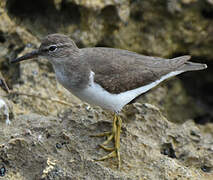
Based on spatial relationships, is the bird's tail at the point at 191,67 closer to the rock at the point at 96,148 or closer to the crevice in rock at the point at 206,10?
the rock at the point at 96,148

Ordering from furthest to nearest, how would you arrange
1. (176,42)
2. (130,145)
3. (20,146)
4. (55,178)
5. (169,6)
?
(176,42) < (169,6) < (130,145) < (20,146) < (55,178)

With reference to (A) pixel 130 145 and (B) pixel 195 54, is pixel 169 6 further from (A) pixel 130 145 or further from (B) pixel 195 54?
(A) pixel 130 145

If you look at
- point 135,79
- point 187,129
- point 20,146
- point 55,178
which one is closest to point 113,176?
point 55,178

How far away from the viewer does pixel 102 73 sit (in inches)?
200

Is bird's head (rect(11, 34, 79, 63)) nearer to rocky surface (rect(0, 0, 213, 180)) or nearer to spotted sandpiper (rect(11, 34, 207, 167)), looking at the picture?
spotted sandpiper (rect(11, 34, 207, 167))

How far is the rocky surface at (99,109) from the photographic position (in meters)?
4.48

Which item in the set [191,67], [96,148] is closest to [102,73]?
[96,148]

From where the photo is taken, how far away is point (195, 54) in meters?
8.64

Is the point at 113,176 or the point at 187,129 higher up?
the point at 113,176

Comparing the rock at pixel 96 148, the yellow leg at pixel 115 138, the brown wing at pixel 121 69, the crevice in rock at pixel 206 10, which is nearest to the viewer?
the rock at pixel 96 148

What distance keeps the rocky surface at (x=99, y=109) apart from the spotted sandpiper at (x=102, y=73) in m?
0.39

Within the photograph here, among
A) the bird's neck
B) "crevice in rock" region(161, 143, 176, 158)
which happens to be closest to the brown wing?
the bird's neck

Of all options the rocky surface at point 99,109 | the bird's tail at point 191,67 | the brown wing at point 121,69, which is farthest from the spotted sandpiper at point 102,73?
the bird's tail at point 191,67

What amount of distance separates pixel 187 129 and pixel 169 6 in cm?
332
